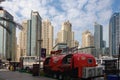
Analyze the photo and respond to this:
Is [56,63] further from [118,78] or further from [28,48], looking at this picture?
[28,48]

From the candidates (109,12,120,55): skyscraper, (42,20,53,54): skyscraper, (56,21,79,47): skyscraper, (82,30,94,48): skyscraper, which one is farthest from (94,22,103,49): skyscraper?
(109,12,120,55): skyscraper

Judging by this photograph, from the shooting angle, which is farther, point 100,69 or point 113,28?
point 113,28

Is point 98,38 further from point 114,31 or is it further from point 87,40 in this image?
point 114,31

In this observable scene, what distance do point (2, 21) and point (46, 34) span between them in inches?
3952

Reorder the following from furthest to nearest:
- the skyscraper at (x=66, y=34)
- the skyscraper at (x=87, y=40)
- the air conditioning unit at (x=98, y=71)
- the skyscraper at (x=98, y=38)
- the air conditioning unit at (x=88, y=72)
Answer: the skyscraper at (x=98, y=38), the skyscraper at (x=66, y=34), the skyscraper at (x=87, y=40), the air conditioning unit at (x=98, y=71), the air conditioning unit at (x=88, y=72)

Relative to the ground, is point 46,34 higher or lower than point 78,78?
higher

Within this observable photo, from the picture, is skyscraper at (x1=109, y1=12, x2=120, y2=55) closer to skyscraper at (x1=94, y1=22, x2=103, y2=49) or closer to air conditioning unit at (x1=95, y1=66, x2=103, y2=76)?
skyscraper at (x1=94, y1=22, x2=103, y2=49)

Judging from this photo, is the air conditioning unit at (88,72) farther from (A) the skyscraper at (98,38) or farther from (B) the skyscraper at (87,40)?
(A) the skyscraper at (98,38)

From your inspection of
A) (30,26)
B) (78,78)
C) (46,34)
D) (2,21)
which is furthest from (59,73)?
(46,34)

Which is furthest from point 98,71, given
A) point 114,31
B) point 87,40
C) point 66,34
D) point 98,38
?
point 98,38

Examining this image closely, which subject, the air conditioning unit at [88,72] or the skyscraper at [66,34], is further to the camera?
the skyscraper at [66,34]

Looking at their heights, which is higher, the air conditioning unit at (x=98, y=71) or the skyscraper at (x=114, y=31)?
the skyscraper at (x=114, y=31)

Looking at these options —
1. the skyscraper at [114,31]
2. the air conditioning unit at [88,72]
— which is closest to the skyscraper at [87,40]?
the skyscraper at [114,31]

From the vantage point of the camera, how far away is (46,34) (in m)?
116
